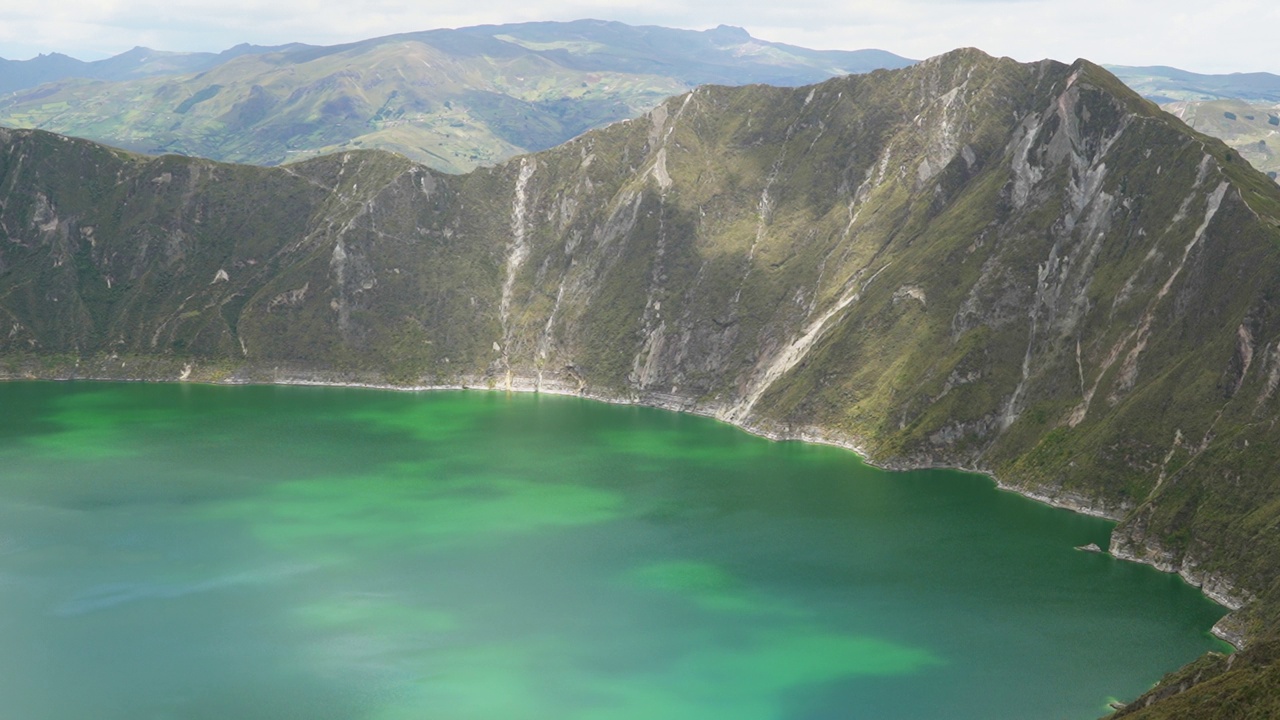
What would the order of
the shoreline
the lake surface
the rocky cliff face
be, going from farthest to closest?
the rocky cliff face
the shoreline
the lake surface

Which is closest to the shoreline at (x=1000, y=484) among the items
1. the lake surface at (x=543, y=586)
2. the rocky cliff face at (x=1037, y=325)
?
the rocky cliff face at (x=1037, y=325)

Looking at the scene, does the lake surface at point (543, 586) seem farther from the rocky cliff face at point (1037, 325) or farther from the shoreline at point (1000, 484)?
the rocky cliff face at point (1037, 325)

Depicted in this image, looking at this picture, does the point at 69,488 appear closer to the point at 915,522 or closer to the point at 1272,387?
the point at 915,522

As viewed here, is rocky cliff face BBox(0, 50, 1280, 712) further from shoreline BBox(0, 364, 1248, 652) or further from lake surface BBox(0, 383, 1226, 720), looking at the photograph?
lake surface BBox(0, 383, 1226, 720)

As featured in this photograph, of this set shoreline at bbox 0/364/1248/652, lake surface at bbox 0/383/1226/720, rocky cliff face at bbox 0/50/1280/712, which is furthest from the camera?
rocky cliff face at bbox 0/50/1280/712

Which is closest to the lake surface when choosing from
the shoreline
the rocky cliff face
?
the shoreline

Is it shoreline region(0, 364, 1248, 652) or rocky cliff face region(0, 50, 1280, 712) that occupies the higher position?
rocky cliff face region(0, 50, 1280, 712)

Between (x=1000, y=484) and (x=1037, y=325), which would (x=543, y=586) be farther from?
(x=1037, y=325)

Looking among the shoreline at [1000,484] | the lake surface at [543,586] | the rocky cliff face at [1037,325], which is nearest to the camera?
the lake surface at [543,586]

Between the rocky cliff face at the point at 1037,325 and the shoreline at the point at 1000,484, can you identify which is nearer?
the shoreline at the point at 1000,484
